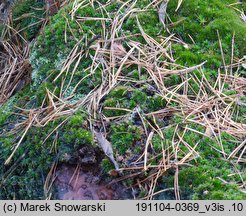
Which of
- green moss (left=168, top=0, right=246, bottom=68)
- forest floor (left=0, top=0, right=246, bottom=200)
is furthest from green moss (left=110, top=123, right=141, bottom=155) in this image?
green moss (left=168, top=0, right=246, bottom=68)

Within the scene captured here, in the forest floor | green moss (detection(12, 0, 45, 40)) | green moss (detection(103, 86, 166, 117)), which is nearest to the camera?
the forest floor

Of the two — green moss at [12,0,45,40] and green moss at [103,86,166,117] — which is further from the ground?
green moss at [12,0,45,40]

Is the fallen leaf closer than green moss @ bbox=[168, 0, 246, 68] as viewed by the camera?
Yes

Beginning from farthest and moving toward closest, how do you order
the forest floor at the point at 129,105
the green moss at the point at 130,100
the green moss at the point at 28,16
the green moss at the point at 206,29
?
the green moss at the point at 28,16
the green moss at the point at 206,29
the green moss at the point at 130,100
the forest floor at the point at 129,105

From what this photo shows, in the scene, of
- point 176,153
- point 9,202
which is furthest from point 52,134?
point 176,153

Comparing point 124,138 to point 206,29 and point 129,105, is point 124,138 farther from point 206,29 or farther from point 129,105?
point 206,29

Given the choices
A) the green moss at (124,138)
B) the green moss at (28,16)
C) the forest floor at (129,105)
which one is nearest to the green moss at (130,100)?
the forest floor at (129,105)

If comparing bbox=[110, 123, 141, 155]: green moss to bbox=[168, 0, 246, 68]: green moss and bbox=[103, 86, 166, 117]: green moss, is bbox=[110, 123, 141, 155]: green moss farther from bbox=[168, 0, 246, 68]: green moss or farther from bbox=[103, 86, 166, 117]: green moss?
bbox=[168, 0, 246, 68]: green moss

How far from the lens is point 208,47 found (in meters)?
2.78

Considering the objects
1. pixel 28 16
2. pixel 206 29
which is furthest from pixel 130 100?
pixel 28 16

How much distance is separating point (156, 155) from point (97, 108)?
433 mm

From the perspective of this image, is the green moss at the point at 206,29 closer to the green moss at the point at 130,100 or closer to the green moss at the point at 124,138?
the green moss at the point at 130,100

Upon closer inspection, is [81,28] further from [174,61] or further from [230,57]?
[230,57]

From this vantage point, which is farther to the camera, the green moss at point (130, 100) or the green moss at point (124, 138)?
the green moss at point (130, 100)
